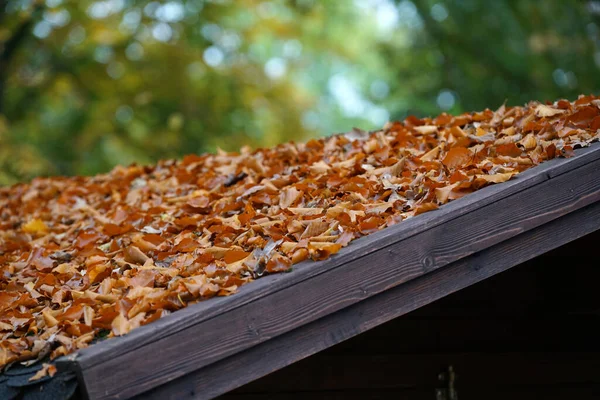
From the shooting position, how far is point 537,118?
3459mm

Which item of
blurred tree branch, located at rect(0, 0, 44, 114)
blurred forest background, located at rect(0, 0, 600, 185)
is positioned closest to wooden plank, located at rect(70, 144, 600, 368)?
blurred forest background, located at rect(0, 0, 600, 185)

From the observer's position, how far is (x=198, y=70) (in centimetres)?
1255

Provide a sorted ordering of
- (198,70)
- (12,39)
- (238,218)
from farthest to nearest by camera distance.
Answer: (198,70), (12,39), (238,218)

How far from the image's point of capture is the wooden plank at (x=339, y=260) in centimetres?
197

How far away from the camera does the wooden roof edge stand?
1969 mm

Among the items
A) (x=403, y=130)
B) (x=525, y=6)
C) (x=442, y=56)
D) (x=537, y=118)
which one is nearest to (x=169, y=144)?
(x=442, y=56)

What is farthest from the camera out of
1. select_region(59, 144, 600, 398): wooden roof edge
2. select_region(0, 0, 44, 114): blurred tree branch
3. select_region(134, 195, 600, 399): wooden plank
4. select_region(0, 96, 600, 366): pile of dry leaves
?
select_region(0, 0, 44, 114): blurred tree branch

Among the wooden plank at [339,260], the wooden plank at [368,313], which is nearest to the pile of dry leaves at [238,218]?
the wooden plank at [339,260]

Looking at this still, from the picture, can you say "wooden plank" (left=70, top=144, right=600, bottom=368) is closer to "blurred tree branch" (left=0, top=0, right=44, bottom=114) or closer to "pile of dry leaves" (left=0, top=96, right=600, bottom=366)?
"pile of dry leaves" (left=0, top=96, right=600, bottom=366)

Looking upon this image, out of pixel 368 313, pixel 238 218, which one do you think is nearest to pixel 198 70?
pixel 238 218

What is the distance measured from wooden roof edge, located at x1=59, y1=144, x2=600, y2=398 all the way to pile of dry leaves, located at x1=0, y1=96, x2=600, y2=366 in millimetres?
97

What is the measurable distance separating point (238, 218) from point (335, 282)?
914 millimetres

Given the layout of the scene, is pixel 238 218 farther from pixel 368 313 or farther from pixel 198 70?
pixel 198 70

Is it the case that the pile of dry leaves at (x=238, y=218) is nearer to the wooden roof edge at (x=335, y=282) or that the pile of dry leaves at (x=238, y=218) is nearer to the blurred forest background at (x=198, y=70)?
the wooden roof edge at (x=335, y=282)
